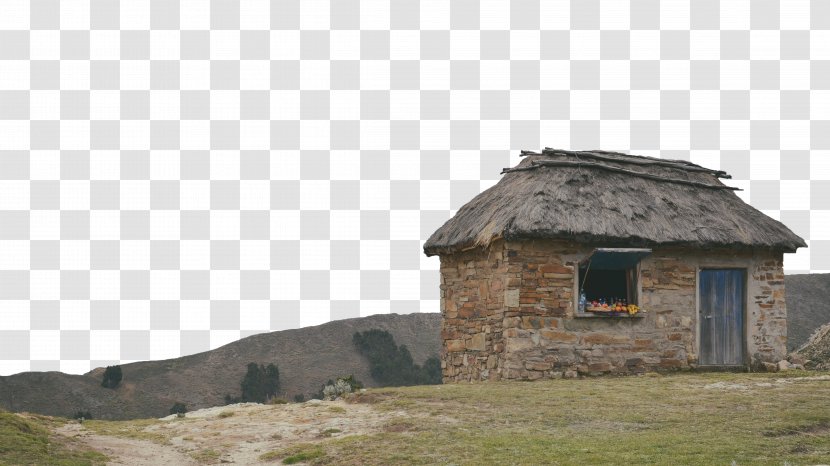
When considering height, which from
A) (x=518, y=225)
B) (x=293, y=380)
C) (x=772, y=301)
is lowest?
(x=293, y=380)

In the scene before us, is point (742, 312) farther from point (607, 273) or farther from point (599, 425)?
Result: point (599, 425)

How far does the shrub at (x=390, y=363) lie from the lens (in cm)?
3788

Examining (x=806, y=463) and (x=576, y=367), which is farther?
(x=576, y=367)

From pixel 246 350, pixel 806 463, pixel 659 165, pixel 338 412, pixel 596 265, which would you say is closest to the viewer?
pixel 806 463

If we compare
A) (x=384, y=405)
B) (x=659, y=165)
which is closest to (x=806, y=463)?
(x=384, y=405)

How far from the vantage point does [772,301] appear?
65.8ft

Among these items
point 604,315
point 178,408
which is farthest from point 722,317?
point 178,408

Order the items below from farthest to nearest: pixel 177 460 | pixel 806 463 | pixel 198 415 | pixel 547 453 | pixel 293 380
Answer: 1. pixel 293 380
2. pixel 198 415
3. pixel 177 460
4. pixel 547 453
5. pixel 806 463

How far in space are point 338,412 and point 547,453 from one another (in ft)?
15.2

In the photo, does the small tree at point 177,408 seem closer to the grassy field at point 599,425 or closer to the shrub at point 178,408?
the shrub at point 178,408

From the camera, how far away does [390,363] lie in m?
38.9

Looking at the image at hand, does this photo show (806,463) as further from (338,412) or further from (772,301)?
(772,301)

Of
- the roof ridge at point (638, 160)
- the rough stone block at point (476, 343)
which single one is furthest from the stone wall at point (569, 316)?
the roof ridge at point (638, 160)

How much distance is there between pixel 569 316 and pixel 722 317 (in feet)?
12.0
